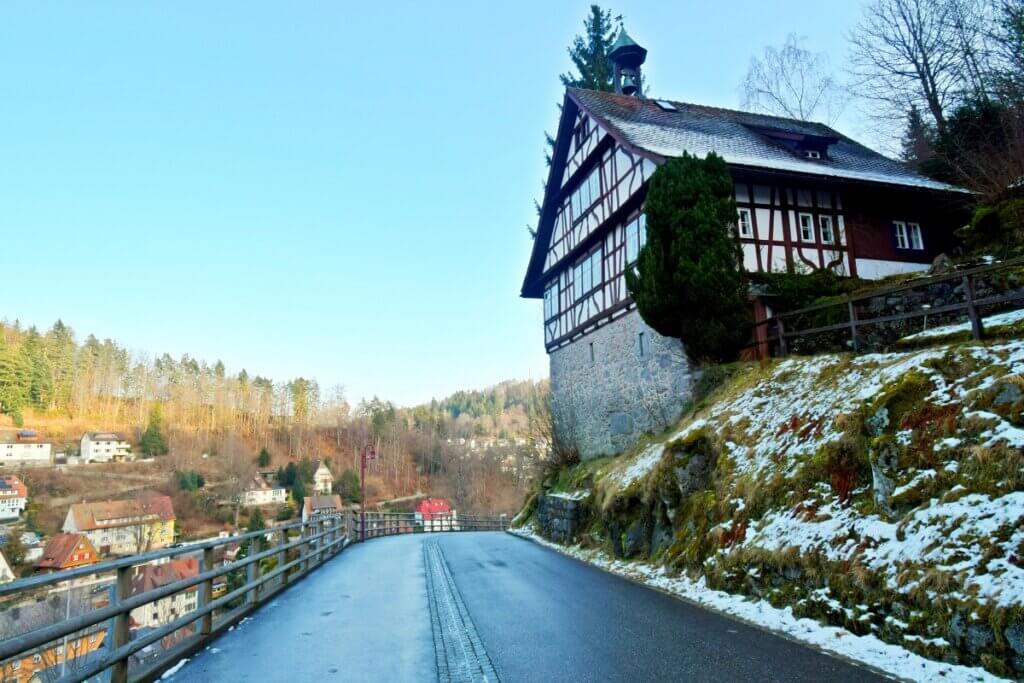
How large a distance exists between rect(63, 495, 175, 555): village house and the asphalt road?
42.3 meters

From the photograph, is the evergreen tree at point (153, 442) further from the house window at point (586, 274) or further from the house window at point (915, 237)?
the house window at point (915, 237)

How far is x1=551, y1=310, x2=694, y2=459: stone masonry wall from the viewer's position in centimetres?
1805

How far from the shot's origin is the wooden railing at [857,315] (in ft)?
30.8

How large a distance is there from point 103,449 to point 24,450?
7.93 meters

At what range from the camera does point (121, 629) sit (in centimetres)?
472

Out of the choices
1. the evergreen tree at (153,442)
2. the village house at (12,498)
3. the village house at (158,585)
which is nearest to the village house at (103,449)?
the evergreen tree at (153,442)

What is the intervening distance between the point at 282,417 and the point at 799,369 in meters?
106

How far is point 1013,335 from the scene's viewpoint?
8484 millimetres

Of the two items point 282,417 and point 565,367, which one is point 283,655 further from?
point 282,417

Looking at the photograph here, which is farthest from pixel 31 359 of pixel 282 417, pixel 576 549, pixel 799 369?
pixel 799 369

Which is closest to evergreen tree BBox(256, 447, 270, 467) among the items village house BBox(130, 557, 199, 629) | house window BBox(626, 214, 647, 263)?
village house BBox(130, 557, 199, 629)

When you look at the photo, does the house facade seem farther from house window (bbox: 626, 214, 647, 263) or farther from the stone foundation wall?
the stone foundation wall

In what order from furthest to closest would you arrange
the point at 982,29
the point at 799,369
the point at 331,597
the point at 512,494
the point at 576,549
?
1. the point at 512,494
2. the point at 982,29
3. the point at 576,549
4. the point at 799,369
5. the point at 331,597

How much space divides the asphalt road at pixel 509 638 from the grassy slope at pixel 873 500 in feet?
2.86
